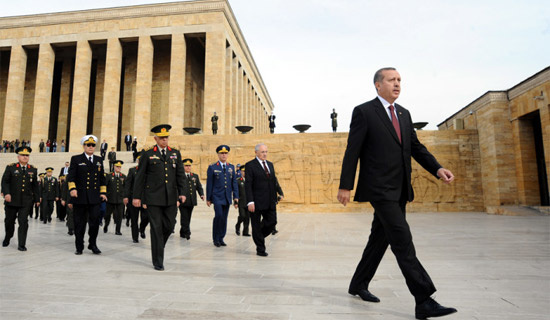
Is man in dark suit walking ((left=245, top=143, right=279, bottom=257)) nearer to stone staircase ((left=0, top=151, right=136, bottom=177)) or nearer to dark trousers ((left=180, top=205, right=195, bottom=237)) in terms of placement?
dark trousers ((left=180, top=205, right=195, bottom=237))

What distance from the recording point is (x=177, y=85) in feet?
91.4

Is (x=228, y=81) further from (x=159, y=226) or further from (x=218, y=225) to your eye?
(x=159, y=226)

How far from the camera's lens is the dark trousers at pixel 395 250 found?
8.53 ft

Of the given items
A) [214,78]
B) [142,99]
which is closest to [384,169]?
[214,78]

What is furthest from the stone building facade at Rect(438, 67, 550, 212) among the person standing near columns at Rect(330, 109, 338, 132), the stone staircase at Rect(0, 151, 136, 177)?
the stone staircase at Rect(0, 151, 136, 177)

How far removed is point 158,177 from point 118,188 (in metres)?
5.15

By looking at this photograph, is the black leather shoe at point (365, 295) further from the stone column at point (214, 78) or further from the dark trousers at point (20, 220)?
the stone column at point (214, 78)

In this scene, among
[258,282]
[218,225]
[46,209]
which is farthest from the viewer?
[46,209]

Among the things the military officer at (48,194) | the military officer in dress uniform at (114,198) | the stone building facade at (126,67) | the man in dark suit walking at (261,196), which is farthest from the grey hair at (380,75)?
the stone building facade at (126,67)

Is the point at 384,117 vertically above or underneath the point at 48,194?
above

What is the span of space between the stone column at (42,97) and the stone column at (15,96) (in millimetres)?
1690

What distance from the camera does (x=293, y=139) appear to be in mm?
17891

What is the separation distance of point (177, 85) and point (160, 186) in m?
24.5

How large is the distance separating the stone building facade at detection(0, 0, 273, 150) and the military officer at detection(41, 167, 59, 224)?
46.4 ft
